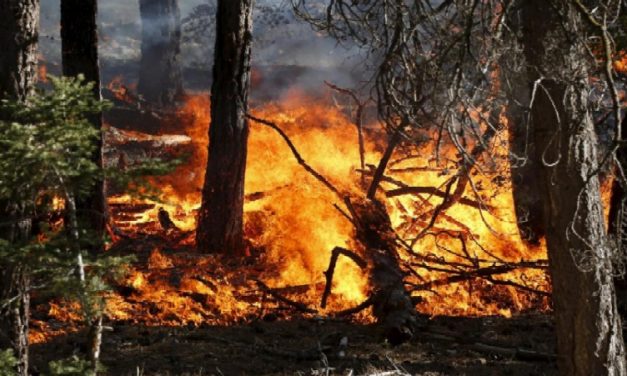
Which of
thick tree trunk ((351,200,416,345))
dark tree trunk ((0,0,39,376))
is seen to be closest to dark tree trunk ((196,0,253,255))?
thick tree trunk ((351,200,416,345))

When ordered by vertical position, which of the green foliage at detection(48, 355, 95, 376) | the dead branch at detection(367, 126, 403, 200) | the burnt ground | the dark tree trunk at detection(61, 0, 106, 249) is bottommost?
the burnt ground

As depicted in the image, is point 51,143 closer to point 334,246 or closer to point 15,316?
point 15,316

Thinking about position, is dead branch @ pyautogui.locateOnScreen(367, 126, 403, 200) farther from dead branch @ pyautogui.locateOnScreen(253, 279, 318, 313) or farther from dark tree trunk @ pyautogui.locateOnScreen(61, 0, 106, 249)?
dark tree trunk @ pyautogui.locateOnScreen(61, 0, 106, 249)

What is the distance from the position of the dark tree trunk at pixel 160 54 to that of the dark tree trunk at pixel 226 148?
11.8 metres

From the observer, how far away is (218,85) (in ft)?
37.4

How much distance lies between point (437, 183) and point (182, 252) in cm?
438

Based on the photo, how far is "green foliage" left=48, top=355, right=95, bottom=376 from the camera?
4.26m

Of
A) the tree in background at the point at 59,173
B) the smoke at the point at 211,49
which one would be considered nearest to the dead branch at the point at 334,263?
the tree in background at the point at 59,173

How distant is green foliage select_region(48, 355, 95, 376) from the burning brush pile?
11.0ft

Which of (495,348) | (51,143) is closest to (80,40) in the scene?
(51,143)

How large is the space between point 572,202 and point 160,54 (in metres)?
19.1

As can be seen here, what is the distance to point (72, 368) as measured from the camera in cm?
425

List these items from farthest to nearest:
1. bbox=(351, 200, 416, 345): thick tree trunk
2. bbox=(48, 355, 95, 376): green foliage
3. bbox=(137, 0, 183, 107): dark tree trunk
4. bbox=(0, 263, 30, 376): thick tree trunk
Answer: bbox=(137, 0, 183, 107): dark tree trunk < bbox=(351, 200, 416, 345): thick tree trunk < bbox=(0, 263, 30, 376): thick tree trunk < bbox=(48, 355, 95, 376): green foliage

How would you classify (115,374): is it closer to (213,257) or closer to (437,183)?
(213,257)
